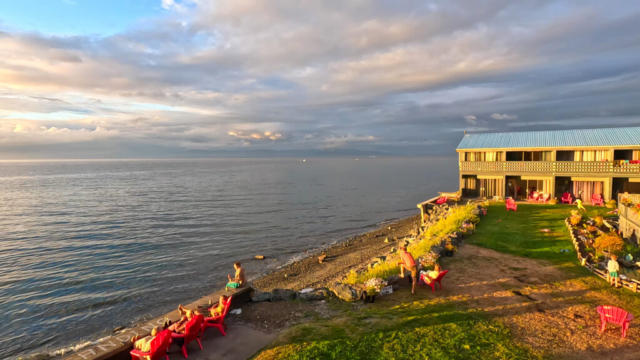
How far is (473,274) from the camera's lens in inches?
559

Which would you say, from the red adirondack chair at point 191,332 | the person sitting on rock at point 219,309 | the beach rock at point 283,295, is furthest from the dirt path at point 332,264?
the red adirondack chair at point 191,332

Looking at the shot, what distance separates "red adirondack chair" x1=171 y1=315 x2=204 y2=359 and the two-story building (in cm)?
3225

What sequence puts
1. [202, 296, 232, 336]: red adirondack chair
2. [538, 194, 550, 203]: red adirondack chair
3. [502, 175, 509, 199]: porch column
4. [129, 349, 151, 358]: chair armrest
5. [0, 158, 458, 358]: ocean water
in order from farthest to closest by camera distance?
[502, 175, 509, 199]: porch column < [538, 194, 550, 203]: red adirondack chair < [0, 158, 458, 358]: ocean water < [202, 296, 232, 336]: red adirondack chair < [129, 349, 151, 358]: chair armrest

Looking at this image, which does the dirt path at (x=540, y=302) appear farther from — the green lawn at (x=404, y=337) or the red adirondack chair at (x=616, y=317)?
the green lawn at (x=404, y=337)

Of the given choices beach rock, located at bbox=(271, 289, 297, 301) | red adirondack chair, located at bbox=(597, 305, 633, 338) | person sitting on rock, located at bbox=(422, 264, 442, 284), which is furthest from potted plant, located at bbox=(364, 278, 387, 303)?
red adirondack chair, located at bbox=(597, 305, 633, 338)

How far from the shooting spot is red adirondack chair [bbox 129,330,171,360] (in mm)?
8008

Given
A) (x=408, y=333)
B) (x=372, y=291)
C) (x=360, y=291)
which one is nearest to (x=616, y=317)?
(x=408, y=333)

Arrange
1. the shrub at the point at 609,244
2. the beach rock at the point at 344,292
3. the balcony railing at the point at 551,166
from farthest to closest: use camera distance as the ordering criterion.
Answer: the balcony railing at the point at 551,166
the shrub at the point at 609,244
the beach rock at the point at 344,292

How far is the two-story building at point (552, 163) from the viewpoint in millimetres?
29000

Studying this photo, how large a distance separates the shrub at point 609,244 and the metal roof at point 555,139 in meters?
17.6

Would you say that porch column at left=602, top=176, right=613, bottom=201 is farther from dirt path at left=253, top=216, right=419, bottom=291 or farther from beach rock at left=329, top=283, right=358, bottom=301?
beach rock at left=329, top=283, right=358, bottom=301

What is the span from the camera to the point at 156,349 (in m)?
8.02

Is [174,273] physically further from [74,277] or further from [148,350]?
[148,350]

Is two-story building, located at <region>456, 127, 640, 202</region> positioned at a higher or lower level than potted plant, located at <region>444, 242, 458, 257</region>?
higher
